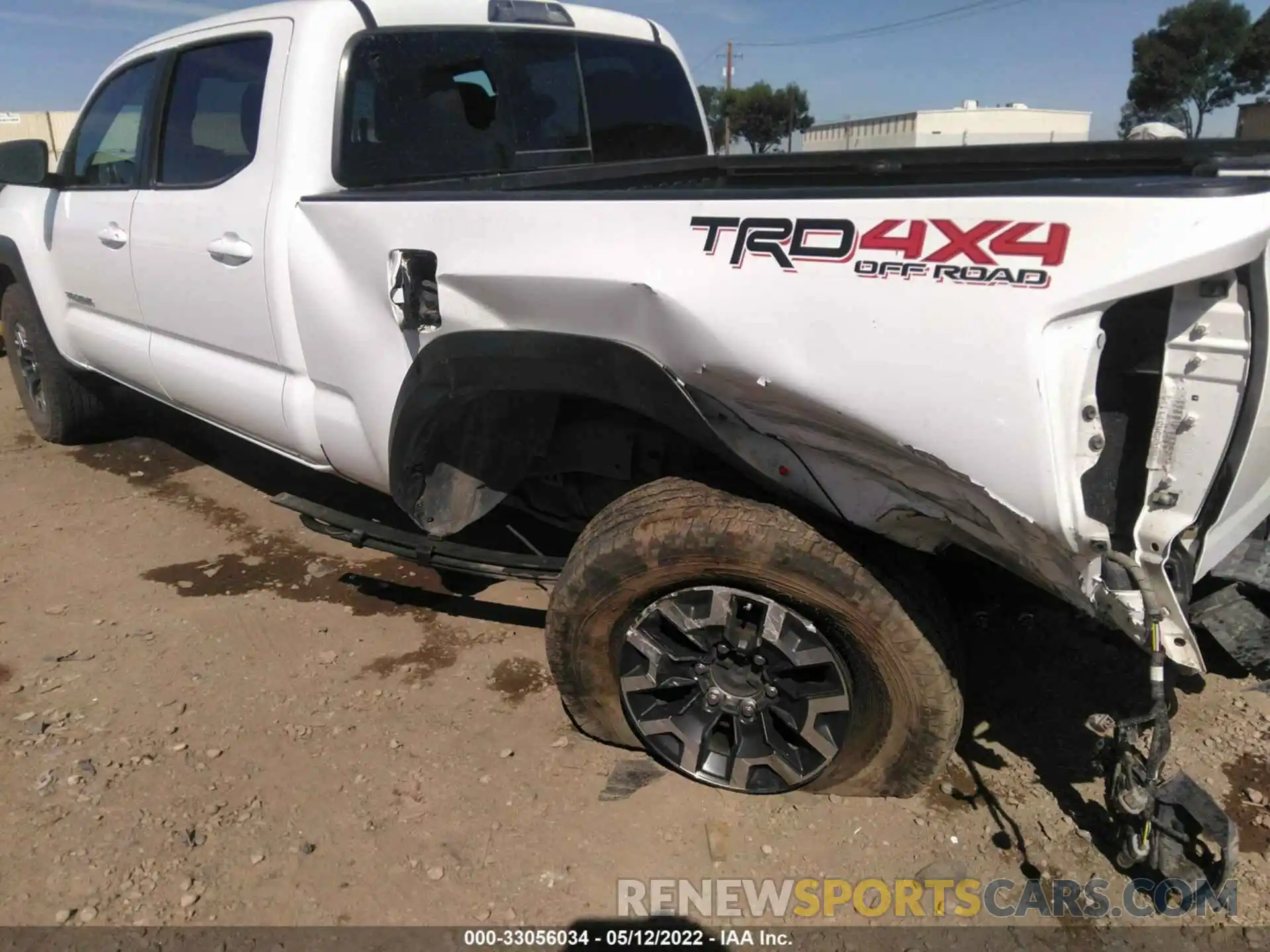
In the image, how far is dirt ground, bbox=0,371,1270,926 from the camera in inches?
93.0

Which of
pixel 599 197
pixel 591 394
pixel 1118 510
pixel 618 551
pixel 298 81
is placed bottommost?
pixel 618 551

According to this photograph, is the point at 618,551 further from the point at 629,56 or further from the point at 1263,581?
the point at 629,56

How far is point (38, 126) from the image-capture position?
20.6 meters

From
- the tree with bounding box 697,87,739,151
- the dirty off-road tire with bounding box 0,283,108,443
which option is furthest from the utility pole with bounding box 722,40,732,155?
the dirty off-road tire with bounding box 0,283,108,443

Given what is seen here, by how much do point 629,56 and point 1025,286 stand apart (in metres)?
2.83

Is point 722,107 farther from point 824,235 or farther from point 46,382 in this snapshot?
point 824,235

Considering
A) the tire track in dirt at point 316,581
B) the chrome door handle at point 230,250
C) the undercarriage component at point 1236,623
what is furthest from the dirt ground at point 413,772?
the chrome door handle at point 230,250

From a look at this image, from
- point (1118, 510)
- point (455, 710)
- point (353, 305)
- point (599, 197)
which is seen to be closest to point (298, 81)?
point (353, 305)

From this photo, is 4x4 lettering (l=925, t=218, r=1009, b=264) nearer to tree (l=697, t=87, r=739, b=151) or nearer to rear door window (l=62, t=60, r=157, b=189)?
rear door window (l=62, t=60, r=157, b=189)

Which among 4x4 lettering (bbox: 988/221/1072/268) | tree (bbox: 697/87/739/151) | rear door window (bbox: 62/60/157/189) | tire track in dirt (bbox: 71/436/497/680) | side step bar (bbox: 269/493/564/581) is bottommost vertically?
tire track in dirt (bbox: 71/436/497/680)

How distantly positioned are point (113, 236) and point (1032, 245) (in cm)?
372

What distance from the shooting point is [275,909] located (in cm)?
230

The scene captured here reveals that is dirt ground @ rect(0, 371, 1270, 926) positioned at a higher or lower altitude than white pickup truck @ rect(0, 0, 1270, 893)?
lower

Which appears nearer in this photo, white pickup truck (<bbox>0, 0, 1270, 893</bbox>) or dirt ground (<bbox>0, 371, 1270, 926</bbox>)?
white pickup truck (<bbox>0, 0, 1270, 893</bbox>)
